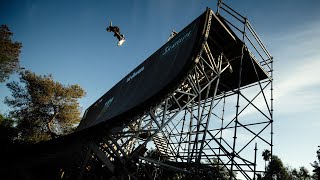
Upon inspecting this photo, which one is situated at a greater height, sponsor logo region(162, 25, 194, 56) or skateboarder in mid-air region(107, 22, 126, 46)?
skateboarder in mid-air region(107, 22, 126, 46)

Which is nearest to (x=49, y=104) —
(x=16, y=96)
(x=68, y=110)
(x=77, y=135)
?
(x=68, y=110)

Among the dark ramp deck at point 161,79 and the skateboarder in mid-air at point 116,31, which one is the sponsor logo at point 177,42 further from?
the skateboarder in mid-air at point 116,31

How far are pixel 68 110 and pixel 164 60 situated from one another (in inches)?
1071

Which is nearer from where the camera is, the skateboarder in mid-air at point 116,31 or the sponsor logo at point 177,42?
the sponsor logo at point 177,42

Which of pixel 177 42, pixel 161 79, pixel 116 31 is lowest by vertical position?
pixel 161 79

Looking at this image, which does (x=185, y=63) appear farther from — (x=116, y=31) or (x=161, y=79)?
(x=116, y=31)

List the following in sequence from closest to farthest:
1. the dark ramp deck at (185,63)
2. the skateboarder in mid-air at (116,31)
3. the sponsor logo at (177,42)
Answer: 1. the dark ramp deck at (185,63)
2. the sponsor logo at (177,42)
3. the skateboarder in mid-air at (116,31)

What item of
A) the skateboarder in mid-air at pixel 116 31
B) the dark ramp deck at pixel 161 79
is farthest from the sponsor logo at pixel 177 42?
A: the skateboarder in mid-air at pixel 116 31

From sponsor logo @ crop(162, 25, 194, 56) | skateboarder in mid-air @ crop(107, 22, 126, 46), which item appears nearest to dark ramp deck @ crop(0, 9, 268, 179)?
sponsor logo @ crop(162, 25, 194, 56)

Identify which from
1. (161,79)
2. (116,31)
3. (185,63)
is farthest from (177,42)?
(116,31)

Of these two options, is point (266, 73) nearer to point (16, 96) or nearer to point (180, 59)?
point (180, 59)

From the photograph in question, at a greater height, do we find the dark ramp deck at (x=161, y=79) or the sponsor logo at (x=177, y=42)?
the sponsor logo at (x=177, y=42)

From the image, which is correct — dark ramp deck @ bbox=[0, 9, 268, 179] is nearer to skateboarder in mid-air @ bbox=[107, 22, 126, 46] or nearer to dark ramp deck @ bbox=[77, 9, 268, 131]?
dark ramp deck @ bbox=[77, 9, 268, 131]

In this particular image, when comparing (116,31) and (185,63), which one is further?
(116,31)
